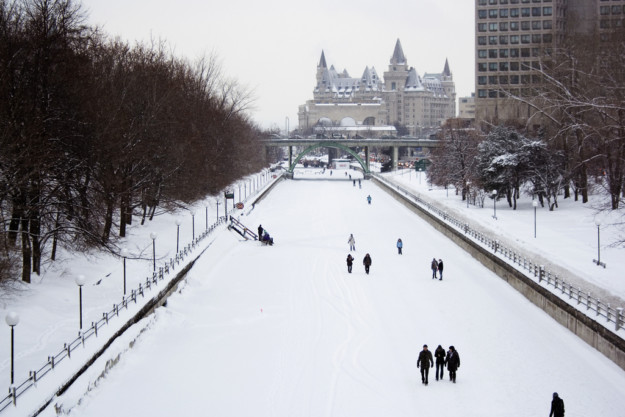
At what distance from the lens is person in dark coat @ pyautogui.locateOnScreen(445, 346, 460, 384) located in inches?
735

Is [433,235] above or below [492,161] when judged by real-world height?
below

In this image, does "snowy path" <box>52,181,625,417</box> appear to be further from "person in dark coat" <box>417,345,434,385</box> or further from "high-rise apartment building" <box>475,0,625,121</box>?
"high-rise apartment building" <box>475,0,625,121</box>

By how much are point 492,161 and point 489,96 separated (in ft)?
175

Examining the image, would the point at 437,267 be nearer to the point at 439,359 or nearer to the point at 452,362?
the point at 439,359

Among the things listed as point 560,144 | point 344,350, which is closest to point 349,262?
point 344,350

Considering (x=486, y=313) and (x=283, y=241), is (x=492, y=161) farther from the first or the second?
(x=486, y=313)

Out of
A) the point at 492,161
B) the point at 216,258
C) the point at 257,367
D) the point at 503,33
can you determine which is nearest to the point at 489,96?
the point at 503,33

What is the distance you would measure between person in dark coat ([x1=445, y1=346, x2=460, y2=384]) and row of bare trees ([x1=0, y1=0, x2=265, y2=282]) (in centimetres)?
1280

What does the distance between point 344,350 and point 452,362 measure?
412 centimetres

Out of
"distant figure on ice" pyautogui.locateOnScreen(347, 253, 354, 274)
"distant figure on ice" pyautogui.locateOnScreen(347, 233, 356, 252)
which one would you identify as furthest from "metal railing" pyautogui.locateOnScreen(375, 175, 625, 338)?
"distant figure on ice" pyautogui.locateOnScreen(347, 253, 354, 274)

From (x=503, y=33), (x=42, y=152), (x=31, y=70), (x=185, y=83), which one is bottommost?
(x=42, y=152)

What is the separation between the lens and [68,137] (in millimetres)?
26797

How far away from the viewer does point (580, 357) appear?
21.1m

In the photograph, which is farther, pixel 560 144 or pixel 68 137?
pixel 560 144
